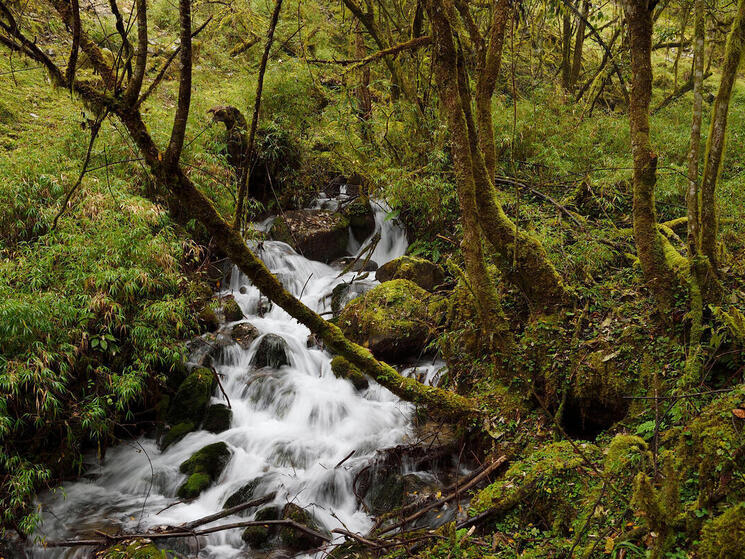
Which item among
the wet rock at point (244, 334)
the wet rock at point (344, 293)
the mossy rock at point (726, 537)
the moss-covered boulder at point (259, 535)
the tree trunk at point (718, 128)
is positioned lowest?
the moss-covered boulder at point (259, 535)

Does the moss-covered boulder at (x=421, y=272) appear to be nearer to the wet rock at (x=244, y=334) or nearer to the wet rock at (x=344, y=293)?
the wet rock at (x=344, y=293)

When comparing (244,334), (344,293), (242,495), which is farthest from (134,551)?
(344,293)

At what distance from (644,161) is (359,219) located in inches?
300

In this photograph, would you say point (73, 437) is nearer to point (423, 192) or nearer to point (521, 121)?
point (423, 192)

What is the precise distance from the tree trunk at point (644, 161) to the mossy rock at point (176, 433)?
18.6ft

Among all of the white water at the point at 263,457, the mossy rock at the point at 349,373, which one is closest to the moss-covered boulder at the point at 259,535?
the white water at the point at 263,457

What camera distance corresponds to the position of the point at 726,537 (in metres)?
2.03

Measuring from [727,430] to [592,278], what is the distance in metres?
2.82

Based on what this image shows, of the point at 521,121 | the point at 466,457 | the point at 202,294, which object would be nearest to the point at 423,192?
the point at 521,121

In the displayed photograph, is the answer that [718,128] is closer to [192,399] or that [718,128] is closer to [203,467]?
[203,467]

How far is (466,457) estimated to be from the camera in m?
4.62

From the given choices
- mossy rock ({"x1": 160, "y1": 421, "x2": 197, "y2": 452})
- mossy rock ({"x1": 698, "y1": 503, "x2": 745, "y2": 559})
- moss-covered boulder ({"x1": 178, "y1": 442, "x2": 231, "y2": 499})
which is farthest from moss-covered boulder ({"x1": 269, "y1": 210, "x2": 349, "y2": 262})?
mossy rock ({"x1": 698, "y1": 503, "x2": 745, "y2": 559})

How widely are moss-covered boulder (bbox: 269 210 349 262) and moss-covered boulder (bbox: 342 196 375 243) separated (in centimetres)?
20

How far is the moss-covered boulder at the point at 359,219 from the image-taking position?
10.9 metres
